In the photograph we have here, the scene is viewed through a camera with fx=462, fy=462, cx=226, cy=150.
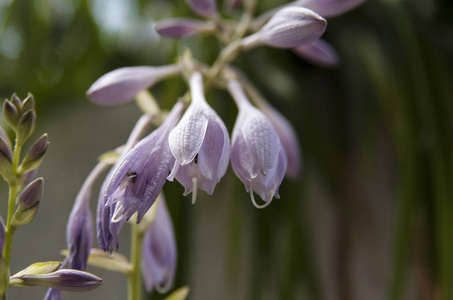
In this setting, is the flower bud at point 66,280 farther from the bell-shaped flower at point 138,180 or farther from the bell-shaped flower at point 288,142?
the bell-shaped flower at point 288,142

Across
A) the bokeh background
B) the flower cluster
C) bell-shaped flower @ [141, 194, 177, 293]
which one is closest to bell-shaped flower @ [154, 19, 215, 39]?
the flower cluster

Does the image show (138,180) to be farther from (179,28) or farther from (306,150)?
(306,150)

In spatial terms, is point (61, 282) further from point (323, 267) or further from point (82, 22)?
point (82, 22)

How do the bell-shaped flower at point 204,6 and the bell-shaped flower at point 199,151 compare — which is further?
the bell-shaped flower at point 204,6

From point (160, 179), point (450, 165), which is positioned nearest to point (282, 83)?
point (450, 165)

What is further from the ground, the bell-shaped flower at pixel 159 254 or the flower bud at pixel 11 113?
the flower bud at pixel 11 113

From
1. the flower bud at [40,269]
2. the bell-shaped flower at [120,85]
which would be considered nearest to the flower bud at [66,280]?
the flower bud at [40,269]

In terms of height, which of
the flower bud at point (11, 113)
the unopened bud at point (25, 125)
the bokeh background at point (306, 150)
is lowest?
the bokeh background at point (306, 150)

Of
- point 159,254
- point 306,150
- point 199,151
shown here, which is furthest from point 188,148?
point 306,150
